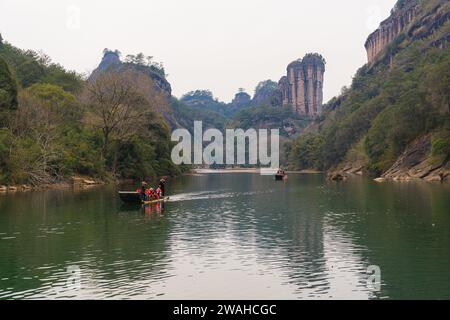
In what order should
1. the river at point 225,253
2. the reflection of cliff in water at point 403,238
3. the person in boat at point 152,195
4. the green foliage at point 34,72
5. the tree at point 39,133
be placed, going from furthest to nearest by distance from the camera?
the green foliage at point 34,72
the tree at point 39,133
the person in boat at point 152,195
the reflection of cliff in water at point 403,238
the river at point 225,253

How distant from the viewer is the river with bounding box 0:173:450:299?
1822cm

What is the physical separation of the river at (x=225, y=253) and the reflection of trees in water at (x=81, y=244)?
0.16 ft

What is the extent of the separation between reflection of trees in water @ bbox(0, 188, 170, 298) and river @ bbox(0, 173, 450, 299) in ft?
0.16

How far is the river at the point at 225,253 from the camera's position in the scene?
1822 centimetres

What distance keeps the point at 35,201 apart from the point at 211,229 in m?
24.7

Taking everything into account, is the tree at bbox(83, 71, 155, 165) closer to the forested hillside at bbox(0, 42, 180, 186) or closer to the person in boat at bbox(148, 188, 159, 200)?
the forested hillside at bbox(0, 42, 180, 186)

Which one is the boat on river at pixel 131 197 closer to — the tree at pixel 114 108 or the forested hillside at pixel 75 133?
the forested hillside at pixel 75 133

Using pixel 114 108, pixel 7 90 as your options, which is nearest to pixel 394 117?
pixel 114 108

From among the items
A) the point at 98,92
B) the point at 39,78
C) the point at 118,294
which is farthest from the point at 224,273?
the point at 39,78

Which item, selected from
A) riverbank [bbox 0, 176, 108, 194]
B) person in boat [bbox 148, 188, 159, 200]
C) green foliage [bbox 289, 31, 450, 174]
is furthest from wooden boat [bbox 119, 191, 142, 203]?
green foliage [bbox 289, 31, 450, 174]

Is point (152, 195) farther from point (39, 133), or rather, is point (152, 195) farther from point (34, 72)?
point (34, 72)

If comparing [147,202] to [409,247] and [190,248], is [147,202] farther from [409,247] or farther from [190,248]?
[409,247]

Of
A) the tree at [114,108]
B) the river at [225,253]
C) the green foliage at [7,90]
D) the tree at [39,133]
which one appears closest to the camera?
the river at [225,253]

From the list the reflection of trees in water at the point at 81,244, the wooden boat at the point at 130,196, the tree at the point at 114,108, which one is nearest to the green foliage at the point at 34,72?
the tree at the point at 114,108
